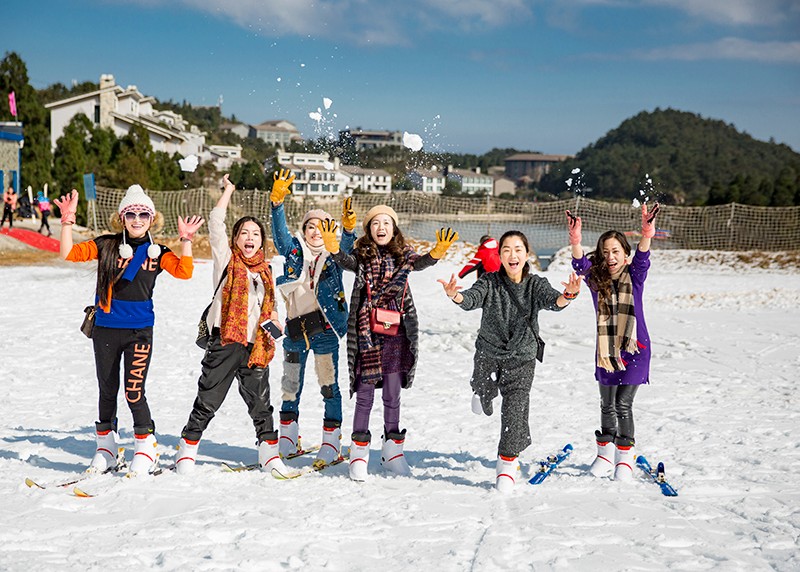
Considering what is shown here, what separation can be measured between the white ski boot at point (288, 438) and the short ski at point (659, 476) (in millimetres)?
2539

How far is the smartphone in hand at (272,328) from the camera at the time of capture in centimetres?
506

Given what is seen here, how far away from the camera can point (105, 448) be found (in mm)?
5246

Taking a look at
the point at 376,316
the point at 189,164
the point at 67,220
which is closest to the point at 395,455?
the point at 376,316

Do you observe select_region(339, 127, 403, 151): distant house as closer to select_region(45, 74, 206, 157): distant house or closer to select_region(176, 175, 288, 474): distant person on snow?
select_region(176, 175, 288, 474): distant person on snow

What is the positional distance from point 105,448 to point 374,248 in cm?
232

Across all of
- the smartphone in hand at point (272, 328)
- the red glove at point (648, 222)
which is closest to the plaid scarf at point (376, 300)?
the smartphone in hand at point (272, 328)

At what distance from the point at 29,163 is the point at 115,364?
35.5 meters

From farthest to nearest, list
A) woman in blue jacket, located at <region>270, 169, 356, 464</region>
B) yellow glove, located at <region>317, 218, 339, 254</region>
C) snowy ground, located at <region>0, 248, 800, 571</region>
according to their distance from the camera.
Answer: woman in blue jacket, located at <region>270, 169, 356, 464</region> < yellow glove, located at <region>317, 218, 339, 254</region> < snowy ground, located at <region>0, 248, 800, 571</region>

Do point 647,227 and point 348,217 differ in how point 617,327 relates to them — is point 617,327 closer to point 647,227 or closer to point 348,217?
point 647,227

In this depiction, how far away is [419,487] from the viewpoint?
512cm

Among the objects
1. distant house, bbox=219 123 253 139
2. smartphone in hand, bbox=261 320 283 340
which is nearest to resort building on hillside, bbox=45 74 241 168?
smartphone in hand, bbox=261 320 283 340

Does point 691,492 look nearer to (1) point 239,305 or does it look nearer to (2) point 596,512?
(2) point 596,512

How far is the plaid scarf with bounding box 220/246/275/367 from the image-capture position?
16.7ft

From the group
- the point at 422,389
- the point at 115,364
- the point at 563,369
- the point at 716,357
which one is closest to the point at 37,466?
the point at 115,364
